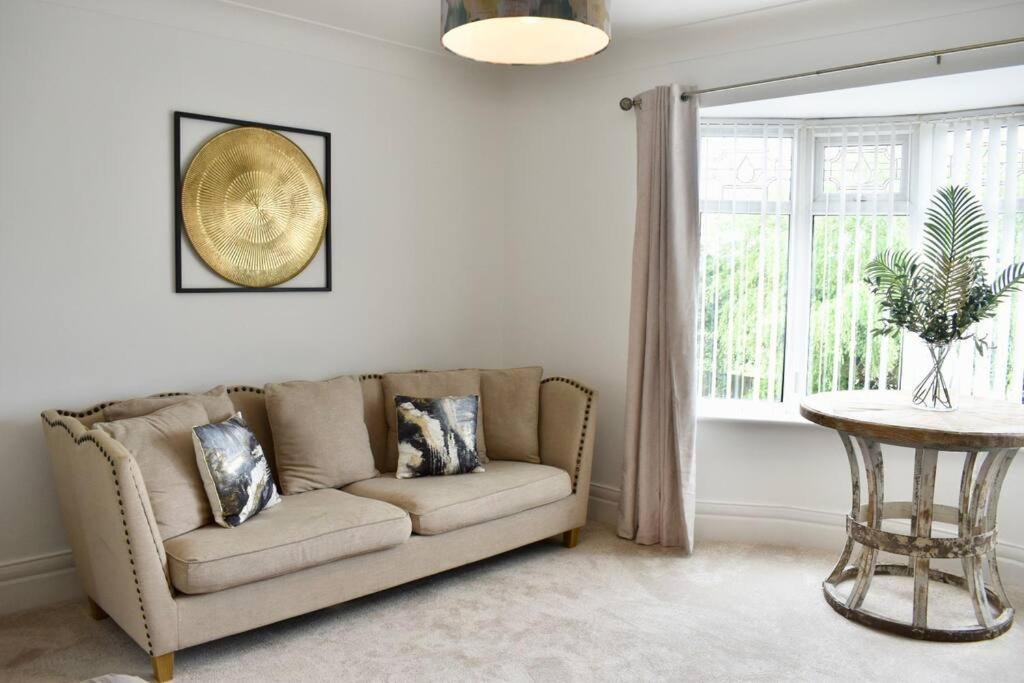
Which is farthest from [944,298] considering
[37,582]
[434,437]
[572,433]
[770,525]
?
[37,582]

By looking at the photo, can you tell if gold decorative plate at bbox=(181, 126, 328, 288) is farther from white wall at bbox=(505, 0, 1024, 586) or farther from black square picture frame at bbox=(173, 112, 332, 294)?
white wall at bbox=(505, 0, 1024, 586)

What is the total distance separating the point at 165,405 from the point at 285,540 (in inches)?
31.1

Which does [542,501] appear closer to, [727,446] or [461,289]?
[727,446]

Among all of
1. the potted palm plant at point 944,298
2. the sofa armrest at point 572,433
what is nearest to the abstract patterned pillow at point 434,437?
the sofa armrest at point 572,433

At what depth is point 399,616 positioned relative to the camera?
10.6 feet

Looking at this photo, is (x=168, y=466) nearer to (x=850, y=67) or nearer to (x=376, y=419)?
(x=376, y=419)

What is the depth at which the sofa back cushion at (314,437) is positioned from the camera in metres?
3.51

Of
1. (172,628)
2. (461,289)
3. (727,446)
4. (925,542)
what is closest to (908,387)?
(727,446)

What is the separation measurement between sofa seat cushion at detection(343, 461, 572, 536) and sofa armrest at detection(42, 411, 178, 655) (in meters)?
0.98

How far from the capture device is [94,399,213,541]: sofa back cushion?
2.88 meters

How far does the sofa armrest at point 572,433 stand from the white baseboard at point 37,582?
209cm

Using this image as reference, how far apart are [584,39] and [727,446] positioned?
239 cm

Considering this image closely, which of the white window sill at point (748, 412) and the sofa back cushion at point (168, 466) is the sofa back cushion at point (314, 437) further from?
the white window sill at point (748, 412)

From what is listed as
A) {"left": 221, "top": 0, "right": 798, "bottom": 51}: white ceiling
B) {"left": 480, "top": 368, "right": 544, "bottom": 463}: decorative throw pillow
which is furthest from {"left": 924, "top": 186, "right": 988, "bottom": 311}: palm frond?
{"left": 480, "top": 368, "right": 544, "bottom": 463}: decorative throw pillow
